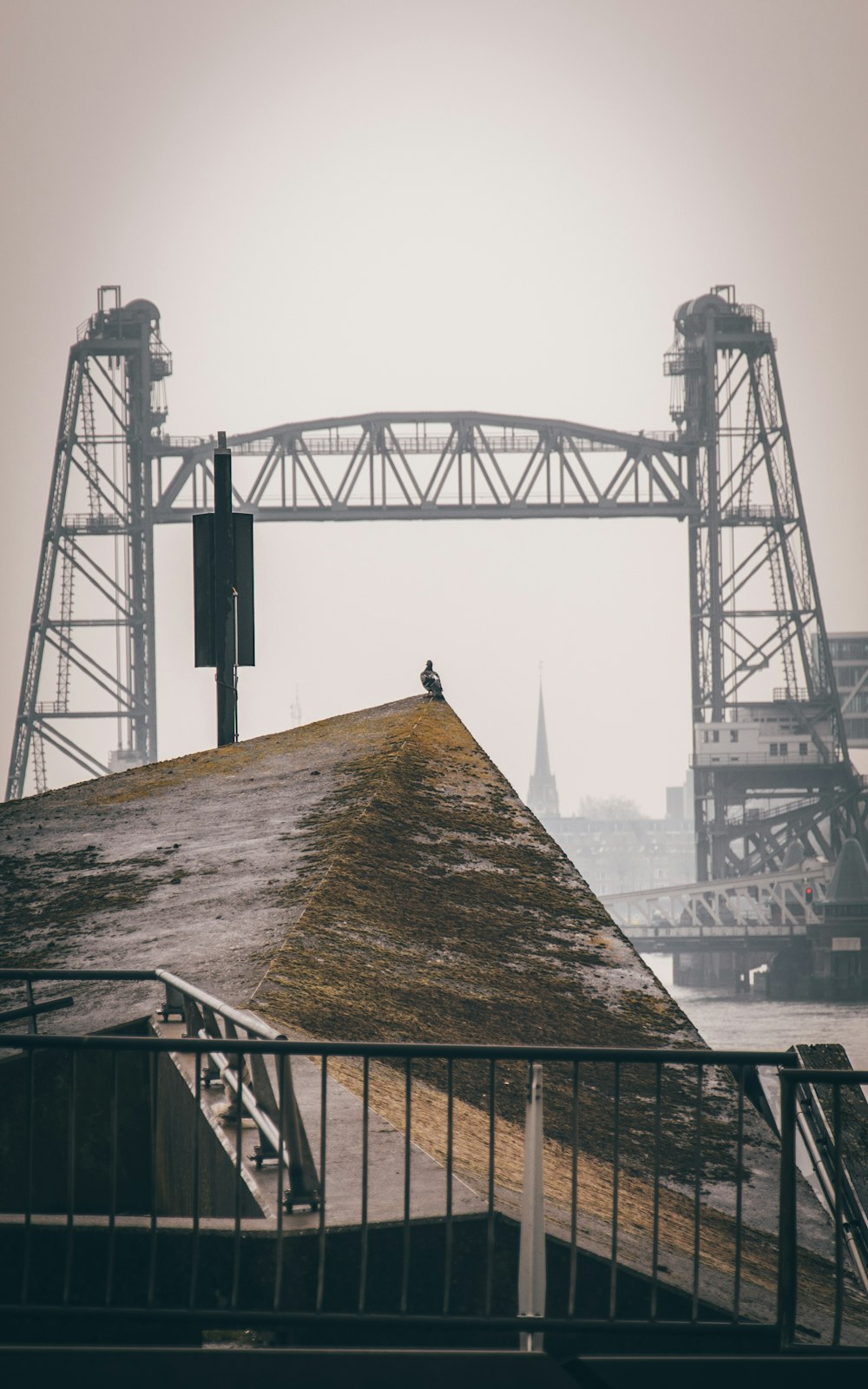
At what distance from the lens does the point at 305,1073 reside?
624 centimetres

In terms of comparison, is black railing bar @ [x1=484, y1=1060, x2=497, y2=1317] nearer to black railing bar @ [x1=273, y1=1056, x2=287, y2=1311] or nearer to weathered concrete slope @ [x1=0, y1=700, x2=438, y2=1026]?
black railing bar @ [x1=273, y1=1056, x2=287, y2=1311]

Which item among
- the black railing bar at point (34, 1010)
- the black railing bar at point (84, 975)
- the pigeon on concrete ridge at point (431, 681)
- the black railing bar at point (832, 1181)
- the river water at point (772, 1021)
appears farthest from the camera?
the river water at point (772, 1021)

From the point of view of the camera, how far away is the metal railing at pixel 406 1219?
473cm

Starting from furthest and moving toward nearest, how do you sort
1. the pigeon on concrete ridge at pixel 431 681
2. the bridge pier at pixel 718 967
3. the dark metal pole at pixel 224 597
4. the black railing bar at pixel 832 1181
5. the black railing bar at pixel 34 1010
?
the bridge pier at pixel 718 967 < the dark metal pole at pixel 224 597 < the pigeon on concrete ridge at pixel 431 681 < the black railing bar at pixel 832 1181 < the black railing bar at pixel 34 1010

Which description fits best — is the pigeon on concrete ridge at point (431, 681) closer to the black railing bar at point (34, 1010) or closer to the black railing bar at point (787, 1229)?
the black railing bar at point (34, 1010)

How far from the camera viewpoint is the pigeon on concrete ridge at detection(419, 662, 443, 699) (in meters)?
11.4

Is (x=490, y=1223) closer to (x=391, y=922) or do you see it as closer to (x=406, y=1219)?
(x=406, y=1219)

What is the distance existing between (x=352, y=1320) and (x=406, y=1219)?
12.3 inches

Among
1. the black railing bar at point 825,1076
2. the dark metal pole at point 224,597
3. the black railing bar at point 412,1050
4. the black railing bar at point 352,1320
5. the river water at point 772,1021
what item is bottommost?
the river water at point 772,1021

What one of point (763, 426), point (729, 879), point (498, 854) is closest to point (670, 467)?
point (763, 426)

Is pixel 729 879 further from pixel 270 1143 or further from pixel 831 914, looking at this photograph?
pixel 270 1143

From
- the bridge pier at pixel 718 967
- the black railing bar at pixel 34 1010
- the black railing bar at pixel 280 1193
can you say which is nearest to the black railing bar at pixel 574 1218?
the black railing bar at pixel 280 1193

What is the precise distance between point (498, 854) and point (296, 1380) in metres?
4.25

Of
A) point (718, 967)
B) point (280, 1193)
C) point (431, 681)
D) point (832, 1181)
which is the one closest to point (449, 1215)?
point (280, 1193)
